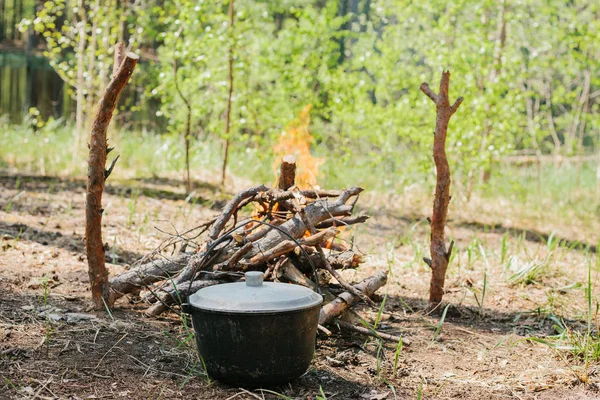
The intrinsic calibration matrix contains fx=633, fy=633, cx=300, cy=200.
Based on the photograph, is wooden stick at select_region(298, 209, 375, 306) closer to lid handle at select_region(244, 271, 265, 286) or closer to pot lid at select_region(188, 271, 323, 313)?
pot lid at select_region(188, 271, 323, 313)

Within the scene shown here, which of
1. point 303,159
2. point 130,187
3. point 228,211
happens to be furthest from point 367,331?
point 130,187

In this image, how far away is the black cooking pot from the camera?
2785mm

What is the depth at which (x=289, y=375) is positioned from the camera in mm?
2928

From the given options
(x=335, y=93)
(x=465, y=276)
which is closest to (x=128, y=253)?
(x=465, y=276)

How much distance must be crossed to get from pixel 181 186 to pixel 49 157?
7.72 feet

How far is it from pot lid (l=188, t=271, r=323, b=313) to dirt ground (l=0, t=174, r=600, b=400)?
39 centimetres

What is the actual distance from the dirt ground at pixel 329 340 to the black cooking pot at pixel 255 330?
0.11m

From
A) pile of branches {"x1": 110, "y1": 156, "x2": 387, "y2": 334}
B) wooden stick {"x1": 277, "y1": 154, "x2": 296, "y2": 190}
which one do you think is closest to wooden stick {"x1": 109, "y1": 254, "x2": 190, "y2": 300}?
pile of branches {"x1": 110, "y1": 156, "x2": 387, "y2": 334}

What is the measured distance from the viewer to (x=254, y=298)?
2.81 m

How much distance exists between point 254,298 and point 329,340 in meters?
1.09

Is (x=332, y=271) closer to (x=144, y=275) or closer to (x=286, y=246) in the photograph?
(x=286, y=246)

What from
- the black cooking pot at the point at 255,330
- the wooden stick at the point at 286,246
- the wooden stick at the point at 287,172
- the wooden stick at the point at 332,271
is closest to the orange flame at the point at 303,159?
the wooden stick at the point at 287,172

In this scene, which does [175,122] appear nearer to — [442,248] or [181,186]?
[181,186]

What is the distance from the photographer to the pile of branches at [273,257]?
12.2ft
